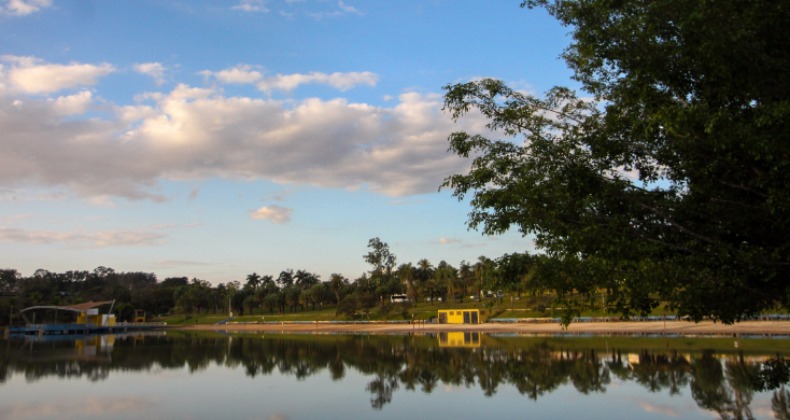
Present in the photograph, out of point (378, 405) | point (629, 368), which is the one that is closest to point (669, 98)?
point (378, 405)

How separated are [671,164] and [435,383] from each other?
18.9 m

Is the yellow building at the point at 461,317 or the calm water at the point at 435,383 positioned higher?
the yellow building at the point at 461,317

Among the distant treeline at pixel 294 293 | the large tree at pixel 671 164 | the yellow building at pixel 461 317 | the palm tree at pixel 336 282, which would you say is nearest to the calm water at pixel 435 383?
the large tree at pixel 671 164

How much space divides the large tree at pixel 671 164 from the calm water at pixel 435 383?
3.55 metres

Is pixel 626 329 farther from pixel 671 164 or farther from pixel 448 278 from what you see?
pixel 448 278

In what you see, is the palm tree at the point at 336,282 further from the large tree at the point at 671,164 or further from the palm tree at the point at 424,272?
the large tree at the point at 671,164

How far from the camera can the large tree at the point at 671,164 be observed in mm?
7895

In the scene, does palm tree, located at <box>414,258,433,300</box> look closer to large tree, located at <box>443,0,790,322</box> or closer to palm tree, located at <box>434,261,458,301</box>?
palm tree, located at <box>434,261,458,301</box>

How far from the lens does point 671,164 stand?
32.9ft

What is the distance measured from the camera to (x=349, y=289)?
114000 mm

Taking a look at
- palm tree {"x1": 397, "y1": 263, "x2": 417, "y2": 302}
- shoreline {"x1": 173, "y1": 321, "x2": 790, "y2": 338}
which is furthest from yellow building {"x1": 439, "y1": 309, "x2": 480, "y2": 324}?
palm tree {"x1": 397, "y1": 263, "x2": 417, "y2": 302}

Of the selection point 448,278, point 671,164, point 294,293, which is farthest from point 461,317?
point 671,164

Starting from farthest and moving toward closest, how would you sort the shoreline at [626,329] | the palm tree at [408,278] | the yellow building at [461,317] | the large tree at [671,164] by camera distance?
1. the palm tree at [408,278]
2. the yellow building at [461,317]
3. the shoreline at [626,329]
4. the large tree at [671,164]

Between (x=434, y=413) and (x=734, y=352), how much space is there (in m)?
20.1
